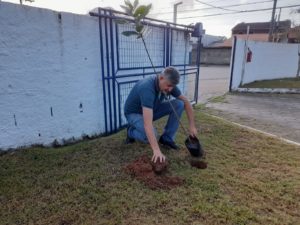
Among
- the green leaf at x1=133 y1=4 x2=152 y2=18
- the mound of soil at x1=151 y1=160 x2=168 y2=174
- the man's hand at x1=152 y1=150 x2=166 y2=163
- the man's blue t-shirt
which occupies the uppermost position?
the green leaf at x1=133 y1=4 x2=152 y2=18

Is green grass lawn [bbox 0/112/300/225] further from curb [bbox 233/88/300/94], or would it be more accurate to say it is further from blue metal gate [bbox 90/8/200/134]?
curb [bbox 233/88/300/94]

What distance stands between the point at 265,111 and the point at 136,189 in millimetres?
4888

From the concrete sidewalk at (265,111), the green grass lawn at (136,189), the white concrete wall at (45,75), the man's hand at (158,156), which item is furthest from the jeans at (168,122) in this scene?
the concrete sidewalk at (265,111)

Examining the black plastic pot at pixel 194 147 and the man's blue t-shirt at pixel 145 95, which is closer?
the man's blue t-shirt at pixel 145 95

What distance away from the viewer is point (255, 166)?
2891 mm

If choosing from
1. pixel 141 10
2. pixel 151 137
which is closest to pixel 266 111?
pixel 141 10

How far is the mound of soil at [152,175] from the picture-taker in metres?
2.37

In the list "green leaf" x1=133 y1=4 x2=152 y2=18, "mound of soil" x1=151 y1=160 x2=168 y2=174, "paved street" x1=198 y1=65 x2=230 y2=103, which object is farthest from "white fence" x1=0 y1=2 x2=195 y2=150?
"paved street" x1=198 y1=65 x2=230 y2=103

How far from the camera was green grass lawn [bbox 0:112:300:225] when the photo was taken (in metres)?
1.95

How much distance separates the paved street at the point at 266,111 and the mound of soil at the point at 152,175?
2.68 meters

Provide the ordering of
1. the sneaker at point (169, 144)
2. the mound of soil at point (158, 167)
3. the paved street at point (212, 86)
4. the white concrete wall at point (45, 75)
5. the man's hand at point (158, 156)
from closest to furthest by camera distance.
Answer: the man's hand at point (158, 156)
the mound of soil at point (158, 167)
the white concrete wall at point (45, 75)
the sneaker at point (169, 144)
the paved street at point (212, 86)

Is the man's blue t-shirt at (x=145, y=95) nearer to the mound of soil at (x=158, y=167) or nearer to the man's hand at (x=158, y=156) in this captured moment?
the man's hand at (x=158, y=156)

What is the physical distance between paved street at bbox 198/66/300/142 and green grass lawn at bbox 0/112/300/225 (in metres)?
1.39

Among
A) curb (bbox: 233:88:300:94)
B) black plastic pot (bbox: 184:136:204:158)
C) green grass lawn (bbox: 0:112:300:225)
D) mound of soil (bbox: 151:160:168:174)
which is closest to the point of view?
green grass lawn (bbox: 0:112:300:225)
